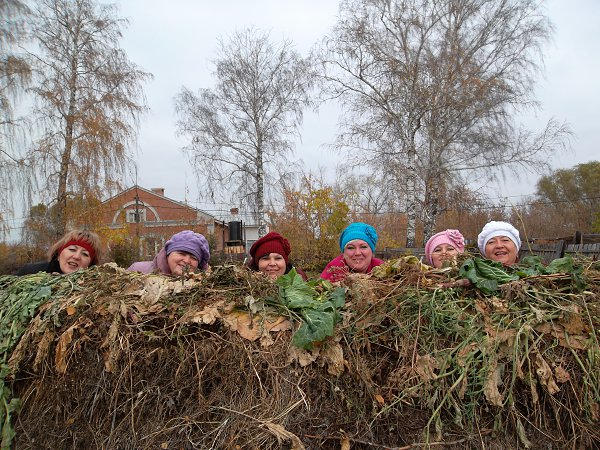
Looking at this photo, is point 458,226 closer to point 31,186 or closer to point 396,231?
point 396,231

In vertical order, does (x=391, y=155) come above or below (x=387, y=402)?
above

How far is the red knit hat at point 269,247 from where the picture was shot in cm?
346

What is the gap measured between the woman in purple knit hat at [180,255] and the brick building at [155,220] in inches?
567

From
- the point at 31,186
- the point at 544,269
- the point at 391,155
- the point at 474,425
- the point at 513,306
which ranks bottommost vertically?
the point at 474,425

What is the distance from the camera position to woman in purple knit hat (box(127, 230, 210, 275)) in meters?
3.18

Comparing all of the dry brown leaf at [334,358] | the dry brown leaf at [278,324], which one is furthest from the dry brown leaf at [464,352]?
the dry brown leaf at [278,324]

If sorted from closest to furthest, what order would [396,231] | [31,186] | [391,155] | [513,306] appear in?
[513,306], [31,186], [391,155], [396,231]

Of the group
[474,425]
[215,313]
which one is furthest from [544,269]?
[215,313]

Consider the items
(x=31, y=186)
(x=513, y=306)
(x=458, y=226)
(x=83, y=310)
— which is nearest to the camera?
(x=513, y=306)

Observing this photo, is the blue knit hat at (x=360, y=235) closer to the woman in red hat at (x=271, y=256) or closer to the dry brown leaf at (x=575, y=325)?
the woman in red hat at (x=271, y=256)

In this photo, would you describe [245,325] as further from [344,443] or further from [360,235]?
[360,235]

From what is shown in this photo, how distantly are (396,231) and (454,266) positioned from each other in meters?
26.2

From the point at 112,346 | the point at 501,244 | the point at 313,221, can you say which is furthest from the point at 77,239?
the point at 313,221

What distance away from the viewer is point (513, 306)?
187cm
